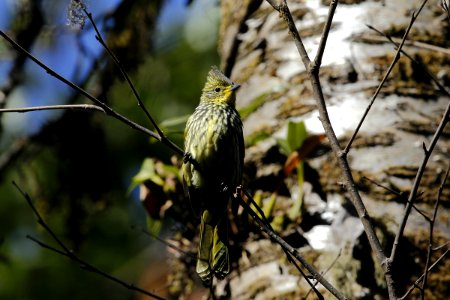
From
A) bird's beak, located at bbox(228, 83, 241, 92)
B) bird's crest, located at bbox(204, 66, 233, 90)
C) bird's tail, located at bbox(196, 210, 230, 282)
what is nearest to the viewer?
bird's tail, located at bbox(196, 210, 230, 282)

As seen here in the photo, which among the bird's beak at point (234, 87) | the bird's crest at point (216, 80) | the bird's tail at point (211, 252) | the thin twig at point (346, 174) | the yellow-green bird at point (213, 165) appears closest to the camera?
the thin twig at point (346, 174)

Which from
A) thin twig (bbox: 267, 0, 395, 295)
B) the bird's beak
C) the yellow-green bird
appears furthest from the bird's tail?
thin twig (bbox: 267, 0, 395, 295)

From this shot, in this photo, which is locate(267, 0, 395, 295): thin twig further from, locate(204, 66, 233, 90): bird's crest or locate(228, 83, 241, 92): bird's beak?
locate(204, 66, 233, 90): bird's crest

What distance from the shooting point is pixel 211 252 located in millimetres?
3307

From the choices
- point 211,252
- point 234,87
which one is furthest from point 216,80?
point 211,252

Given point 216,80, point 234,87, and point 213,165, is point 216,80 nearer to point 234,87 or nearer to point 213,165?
point 234,87

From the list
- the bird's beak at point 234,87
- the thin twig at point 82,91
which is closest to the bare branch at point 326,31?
the thin twig at point 82,91

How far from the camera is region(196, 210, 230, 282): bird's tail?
122 inches

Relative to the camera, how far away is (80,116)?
5223 millimetres

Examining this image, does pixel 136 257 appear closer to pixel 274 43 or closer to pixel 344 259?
pixel 274 43

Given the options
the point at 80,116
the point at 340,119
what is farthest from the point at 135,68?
the point at 340,119

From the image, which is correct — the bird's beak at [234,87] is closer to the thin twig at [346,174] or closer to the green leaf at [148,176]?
the green leaf at [148,176]

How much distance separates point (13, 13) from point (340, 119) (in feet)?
9.63

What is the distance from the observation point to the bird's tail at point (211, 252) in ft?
10.2
